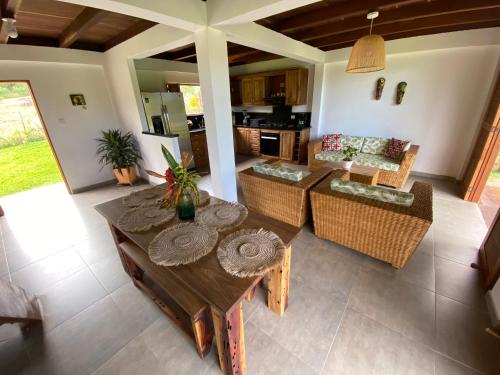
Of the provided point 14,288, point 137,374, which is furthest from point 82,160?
point 137,374

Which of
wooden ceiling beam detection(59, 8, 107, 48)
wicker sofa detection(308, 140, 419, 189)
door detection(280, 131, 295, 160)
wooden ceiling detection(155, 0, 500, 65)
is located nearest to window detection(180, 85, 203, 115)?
door detection(280, 131, 295, 160)

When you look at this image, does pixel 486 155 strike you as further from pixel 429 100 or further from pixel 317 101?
pixel 317 101

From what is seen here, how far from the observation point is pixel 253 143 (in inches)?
223

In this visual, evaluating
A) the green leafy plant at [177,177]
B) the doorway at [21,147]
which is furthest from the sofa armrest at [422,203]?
the doorway at [21,147]

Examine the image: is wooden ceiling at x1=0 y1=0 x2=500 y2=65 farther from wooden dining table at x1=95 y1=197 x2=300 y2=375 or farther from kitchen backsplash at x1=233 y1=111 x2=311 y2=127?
wooden dining table at x1=95 y1=197 x2=300 y2=375

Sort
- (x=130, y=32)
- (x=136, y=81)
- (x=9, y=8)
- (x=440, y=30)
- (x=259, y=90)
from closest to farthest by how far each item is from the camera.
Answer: (x=9, y=8) → (x=130, y=32) → (x=440, y=30) → (x=136, y=81) → (x=259, y=90)

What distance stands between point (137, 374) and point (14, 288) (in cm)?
129

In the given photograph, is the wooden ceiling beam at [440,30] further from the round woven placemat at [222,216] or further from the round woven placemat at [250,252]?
the round woven placemat at [250,252]

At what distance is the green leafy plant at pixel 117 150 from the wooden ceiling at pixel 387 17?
3.22 meters

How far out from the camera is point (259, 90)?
214 inches

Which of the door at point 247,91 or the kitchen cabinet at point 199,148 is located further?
the door at point 247,91

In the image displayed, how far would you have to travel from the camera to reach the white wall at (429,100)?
11.0 feet

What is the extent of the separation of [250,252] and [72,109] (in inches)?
177

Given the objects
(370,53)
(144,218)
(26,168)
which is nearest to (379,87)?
(370,53)
